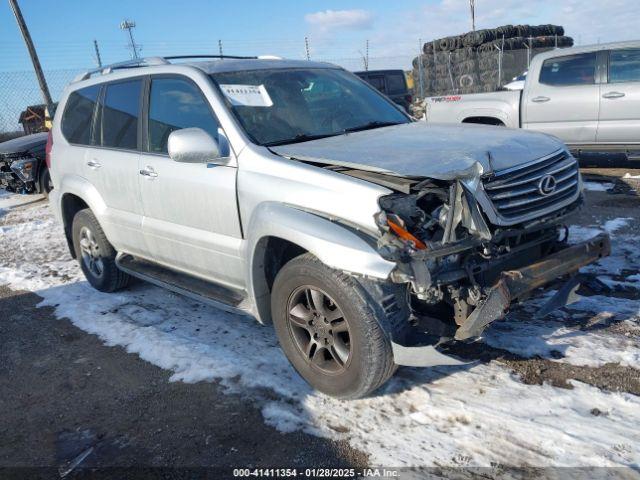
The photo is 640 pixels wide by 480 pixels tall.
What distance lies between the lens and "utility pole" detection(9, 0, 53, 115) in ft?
52.2

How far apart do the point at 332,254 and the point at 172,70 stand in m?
2.23

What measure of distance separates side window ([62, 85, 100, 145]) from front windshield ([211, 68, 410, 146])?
180 centimetres

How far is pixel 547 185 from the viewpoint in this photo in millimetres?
3211

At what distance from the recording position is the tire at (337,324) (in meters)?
2.84

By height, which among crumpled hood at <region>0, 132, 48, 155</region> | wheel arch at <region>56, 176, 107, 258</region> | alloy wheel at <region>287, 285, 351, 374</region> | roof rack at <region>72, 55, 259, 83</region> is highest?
roof rack at <region>72, 55, 259, 83</region>

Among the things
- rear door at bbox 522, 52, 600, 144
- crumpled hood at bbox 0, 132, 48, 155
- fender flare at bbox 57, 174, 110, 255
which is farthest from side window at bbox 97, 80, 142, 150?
crumpled hood at bbox 0, 132, 48, 155

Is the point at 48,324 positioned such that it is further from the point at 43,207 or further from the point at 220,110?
the point at 43,207

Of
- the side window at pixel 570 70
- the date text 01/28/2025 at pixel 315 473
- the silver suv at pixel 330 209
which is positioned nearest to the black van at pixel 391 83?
the side window at pixel 570 70

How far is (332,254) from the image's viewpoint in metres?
2.83

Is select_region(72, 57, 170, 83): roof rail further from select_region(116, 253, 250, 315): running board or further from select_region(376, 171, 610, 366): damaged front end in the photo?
select_region(376, 171, 610, 366): damaged front end

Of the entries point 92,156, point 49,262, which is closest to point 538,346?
point 92,156

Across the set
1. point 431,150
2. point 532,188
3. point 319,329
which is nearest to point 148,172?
point 319,329

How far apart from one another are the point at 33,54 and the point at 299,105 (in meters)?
15.4

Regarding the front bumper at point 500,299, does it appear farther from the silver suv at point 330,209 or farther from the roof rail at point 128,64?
the roof rail at point 128,64
